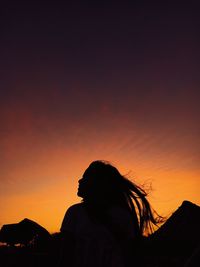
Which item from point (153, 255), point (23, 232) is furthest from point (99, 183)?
point (153, 255)

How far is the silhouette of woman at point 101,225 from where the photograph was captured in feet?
11.0

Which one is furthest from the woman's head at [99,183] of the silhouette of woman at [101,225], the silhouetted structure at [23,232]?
the silhouetted structure at [23,232]

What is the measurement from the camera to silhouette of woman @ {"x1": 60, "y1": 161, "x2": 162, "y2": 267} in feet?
11.0

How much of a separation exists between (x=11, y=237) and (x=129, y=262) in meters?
18.8

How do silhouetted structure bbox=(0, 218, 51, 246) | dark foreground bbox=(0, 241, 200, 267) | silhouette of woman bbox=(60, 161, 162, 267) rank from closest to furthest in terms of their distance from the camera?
silhouette of woman bbox=(60, 161, 162, 267) < dark foreground bbox=(0, 241, 200, 267) < silhouetted structure bbox=(0, 218, 51, 246)

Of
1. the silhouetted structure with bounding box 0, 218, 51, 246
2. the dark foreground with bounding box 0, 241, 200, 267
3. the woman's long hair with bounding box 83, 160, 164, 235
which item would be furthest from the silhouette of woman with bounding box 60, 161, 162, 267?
the silhouetted structure with bounding box 0, 218, 51, 246

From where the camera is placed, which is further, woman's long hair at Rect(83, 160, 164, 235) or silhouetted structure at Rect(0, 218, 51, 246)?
silhouetted structure at Rect(0, 218, 51, 246)

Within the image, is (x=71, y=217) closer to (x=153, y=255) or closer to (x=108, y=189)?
(x=108, y=189)

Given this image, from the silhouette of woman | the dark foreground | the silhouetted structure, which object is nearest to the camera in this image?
the silhouette of woman

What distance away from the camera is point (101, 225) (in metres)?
3.42

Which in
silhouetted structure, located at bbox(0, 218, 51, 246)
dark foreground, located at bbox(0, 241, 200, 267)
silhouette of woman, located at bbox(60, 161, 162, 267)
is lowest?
silhouette of woman, located at bbox(60, 161, 162, 267)

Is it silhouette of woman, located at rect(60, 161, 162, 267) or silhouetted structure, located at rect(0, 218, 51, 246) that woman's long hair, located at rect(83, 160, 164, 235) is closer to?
silhouette of woman, located at rect(60, 161, 162, 267)

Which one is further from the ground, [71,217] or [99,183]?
[99,183]

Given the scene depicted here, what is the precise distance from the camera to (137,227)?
3562 mm
